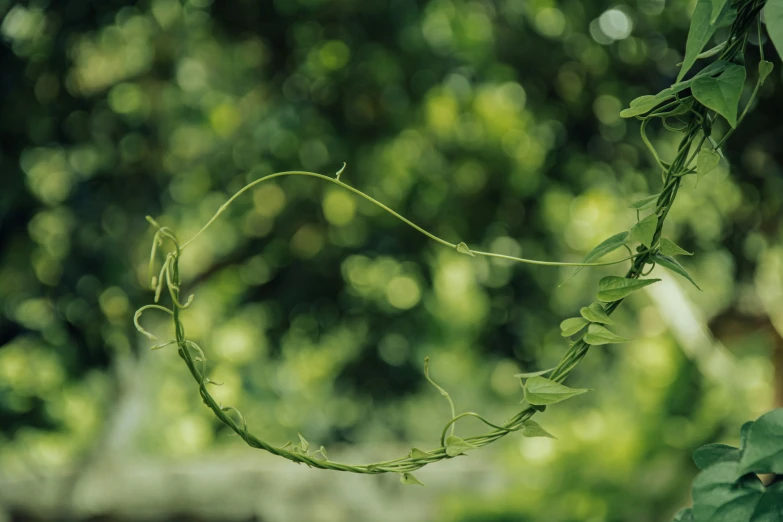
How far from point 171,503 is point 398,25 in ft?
8.00

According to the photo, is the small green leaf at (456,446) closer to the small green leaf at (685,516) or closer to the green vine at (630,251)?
the green vine at (630,251)

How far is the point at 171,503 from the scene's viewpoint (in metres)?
3.34

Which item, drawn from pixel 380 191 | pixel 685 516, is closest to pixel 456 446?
pixel 685 516

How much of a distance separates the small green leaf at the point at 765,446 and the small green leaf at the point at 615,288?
0.08 meters

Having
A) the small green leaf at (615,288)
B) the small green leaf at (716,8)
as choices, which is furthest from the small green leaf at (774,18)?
the small green leaf at (615,288)

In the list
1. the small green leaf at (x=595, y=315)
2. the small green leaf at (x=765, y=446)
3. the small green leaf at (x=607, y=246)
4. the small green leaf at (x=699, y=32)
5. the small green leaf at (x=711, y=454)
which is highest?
the small green leaf at (x=699, y=32)

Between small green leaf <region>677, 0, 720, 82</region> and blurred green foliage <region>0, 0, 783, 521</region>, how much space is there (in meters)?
1.46

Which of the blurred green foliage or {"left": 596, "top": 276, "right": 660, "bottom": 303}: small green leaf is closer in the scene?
{"left": 596, "top": 276, "right": 660, "bottom": 303}: small green leaf

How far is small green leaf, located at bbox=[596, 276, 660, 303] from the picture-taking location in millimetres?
351

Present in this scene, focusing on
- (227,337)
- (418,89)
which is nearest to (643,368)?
(418,89)

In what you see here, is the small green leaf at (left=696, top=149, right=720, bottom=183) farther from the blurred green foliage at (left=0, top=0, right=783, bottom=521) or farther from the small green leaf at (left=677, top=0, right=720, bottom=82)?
the blurred green foliage at (left=0, top=0, right=783, bottom=521)

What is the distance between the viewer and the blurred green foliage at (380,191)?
1967 mm

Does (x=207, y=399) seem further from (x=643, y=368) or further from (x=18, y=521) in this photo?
(x=18, y=521)

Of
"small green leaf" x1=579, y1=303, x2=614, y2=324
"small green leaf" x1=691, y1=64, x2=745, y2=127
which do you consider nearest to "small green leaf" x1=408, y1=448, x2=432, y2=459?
"small green leaf" x1=579, y1=303, x2=614, y2=324
